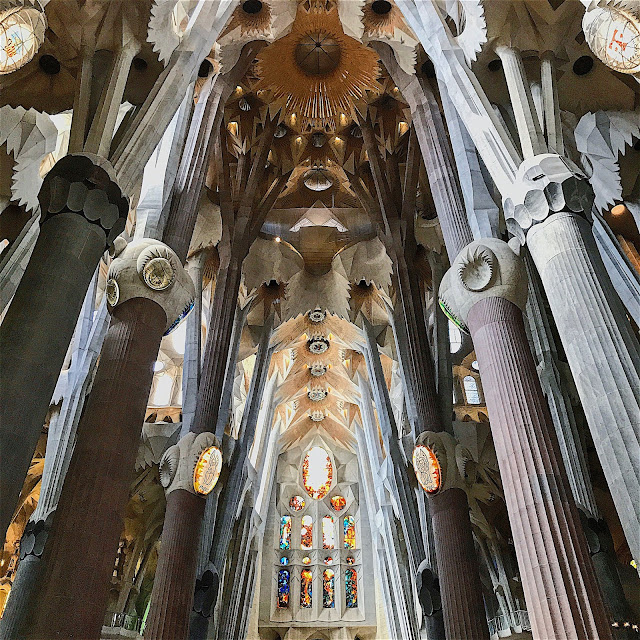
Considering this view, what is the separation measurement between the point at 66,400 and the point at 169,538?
12.2 feet

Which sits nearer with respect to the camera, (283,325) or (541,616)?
(541,616)

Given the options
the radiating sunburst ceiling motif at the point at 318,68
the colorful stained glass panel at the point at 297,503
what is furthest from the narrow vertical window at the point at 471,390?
the colorful stained glass panel at the point at 297,503

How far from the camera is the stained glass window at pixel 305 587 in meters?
23.9

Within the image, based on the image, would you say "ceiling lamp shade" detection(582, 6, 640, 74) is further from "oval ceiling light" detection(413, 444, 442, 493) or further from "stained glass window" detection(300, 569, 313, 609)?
"stained glass window" detection(300, 569, 313, 609)

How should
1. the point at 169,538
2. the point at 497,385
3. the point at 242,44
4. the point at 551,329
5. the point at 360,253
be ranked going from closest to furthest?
the point at 497,385 < the point at 169,538 < the point at 551,329 < the point at 242,44 < the point at 360,253

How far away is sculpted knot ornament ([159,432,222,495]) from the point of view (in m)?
11.2

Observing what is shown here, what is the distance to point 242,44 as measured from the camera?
13023 millimetres

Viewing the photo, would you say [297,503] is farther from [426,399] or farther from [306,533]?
[426,399]

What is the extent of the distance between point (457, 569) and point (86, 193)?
7.56 m

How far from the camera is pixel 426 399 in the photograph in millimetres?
11922

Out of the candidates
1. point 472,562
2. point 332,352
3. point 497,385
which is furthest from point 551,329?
point 332,352

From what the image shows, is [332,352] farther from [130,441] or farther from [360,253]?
[130,441]

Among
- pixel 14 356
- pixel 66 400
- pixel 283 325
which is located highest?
pixel 283 325

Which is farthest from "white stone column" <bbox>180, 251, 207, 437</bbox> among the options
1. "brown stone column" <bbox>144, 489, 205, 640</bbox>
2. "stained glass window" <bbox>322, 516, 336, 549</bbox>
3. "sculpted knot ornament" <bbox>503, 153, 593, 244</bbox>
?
"stained glass window" <bbox>322, 516, 336, 549</bbox>
